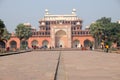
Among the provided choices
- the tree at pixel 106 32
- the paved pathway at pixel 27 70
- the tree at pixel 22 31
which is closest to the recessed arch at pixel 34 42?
the tree at pixel 22 31

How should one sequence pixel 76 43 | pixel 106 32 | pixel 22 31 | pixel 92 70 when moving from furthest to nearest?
pixel 76 43, pixel 22 31, pixel 106 32, pixel 92 70

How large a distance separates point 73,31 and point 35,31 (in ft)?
29.4

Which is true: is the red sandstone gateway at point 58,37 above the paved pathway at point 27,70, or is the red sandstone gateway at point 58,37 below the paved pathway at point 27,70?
above

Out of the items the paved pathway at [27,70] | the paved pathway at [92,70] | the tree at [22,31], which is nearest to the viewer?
the paved pathway at [27,70]

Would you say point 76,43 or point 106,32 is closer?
point 106,32

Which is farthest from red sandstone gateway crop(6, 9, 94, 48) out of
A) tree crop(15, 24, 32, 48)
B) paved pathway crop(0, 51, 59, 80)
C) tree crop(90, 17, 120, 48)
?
paved pathway crop(0, 51, 59, 80)

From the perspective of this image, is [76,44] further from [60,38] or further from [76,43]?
[60,38]

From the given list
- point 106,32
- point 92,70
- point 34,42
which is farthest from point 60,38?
point 92,70

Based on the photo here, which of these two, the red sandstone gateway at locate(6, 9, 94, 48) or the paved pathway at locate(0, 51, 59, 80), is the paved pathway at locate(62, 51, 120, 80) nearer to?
the paved pathway at locate(0, 51, 59, 80)

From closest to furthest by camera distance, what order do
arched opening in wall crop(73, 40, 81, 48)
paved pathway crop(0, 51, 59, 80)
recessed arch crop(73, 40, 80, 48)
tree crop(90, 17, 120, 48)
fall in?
1. paved pathway crop(0, 51, 59, 80)
2. tree crop(90, 17, 120, 48)
3. arched opening in wall crop(73, 40, 81, 48)
4. recessed arch crop(73, 40, 80, 48)

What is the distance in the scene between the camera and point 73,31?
230 feet

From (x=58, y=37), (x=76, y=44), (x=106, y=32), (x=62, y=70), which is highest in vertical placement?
(x=58, y=37)

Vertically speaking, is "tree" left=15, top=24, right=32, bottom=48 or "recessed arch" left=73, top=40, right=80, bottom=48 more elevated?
"tree" left=15, top=24, right=32, bottom=48

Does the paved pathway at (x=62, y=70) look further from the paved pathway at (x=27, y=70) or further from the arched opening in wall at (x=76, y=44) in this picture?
the arched opening in wall at (x=76, y=44)
